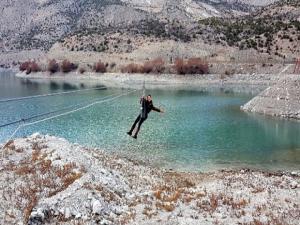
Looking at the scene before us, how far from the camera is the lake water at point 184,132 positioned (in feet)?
97.9

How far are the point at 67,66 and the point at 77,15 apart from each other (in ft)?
269

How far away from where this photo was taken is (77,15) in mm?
176500

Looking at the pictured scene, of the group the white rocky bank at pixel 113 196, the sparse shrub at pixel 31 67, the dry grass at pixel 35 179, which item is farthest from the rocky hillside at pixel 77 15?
the dry grass at pixel 35 179

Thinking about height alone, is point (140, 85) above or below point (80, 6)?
below

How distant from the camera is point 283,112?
152ft

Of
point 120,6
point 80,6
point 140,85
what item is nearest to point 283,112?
point 140,85

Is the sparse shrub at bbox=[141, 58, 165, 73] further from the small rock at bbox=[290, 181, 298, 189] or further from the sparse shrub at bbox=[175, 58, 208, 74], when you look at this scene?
the small rock at bbox=[290, 181, 298, 189]

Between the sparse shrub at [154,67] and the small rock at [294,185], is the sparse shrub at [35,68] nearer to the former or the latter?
the sparse shrub at [154,67]

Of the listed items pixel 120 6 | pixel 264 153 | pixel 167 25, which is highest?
pixel 120 6

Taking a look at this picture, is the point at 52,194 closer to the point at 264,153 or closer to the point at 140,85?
the point at 264,153

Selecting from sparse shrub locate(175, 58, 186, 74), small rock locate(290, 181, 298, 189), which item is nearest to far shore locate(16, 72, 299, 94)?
sparse shrub locate(175, 58, 186, 74)

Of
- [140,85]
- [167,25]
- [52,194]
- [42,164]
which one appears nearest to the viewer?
[52,194]

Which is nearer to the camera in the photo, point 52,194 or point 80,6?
point 52,194

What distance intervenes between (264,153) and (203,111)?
18415 millimetres
